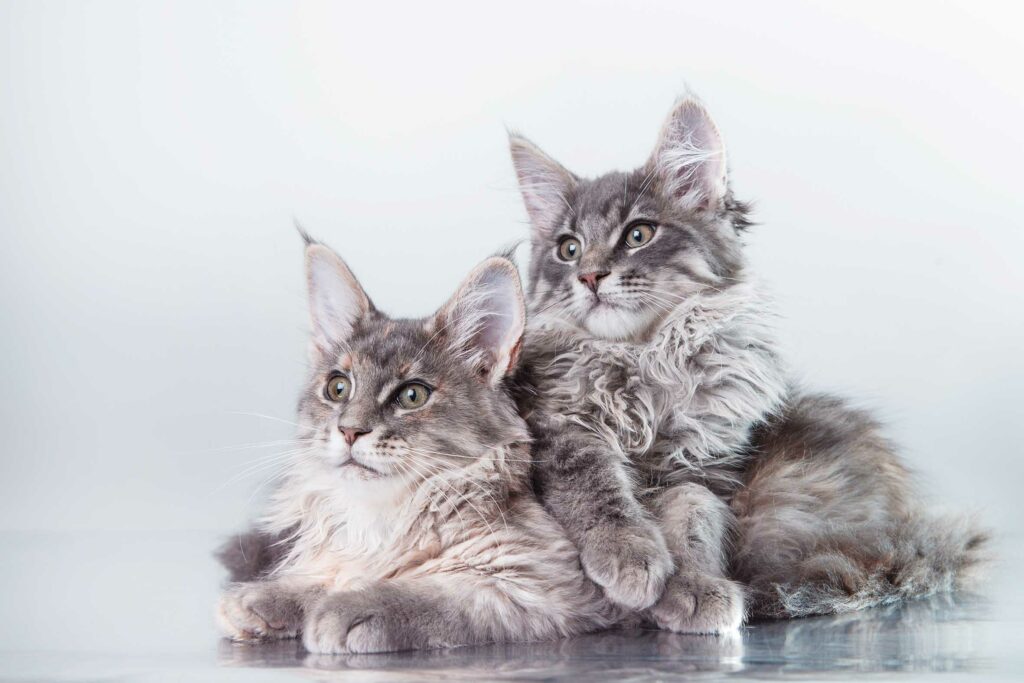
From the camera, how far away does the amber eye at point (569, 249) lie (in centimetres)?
291

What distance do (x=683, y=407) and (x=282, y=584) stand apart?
1045 mm

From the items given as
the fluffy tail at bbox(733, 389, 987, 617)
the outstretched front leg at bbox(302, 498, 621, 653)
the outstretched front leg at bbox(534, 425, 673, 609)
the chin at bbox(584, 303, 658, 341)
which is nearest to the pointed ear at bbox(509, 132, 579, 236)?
the chin at bbox(584, 303, 658, 341)

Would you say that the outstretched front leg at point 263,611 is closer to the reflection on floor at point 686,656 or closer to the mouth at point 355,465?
the reflection on floor at point 686,656

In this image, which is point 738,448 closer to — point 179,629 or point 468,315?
point 468,315

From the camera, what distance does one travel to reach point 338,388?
2535 mm

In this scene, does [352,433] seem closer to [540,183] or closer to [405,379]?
[405,379]

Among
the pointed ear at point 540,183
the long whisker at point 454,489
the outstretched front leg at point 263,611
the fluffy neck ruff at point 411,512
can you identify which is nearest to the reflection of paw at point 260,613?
the outstretched front leg at point 263,611

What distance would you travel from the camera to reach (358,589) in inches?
87.7

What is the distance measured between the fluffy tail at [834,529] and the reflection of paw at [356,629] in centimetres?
86

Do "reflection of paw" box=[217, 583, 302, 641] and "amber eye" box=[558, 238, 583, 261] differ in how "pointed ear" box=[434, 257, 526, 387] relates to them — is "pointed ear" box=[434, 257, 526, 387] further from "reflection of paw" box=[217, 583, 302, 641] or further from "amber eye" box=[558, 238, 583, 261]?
"reflection of paw" box=[217, 583, 302, 641]

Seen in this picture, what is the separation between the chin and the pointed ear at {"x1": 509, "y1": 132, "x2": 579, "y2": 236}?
351 mm

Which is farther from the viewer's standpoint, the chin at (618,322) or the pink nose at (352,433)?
the chin at (618,322)

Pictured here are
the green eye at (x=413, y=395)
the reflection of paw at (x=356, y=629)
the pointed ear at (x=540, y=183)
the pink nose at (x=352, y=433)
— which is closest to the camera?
the reflection of paw at (x=356, y=629)

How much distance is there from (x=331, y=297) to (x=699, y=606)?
1.10 m
